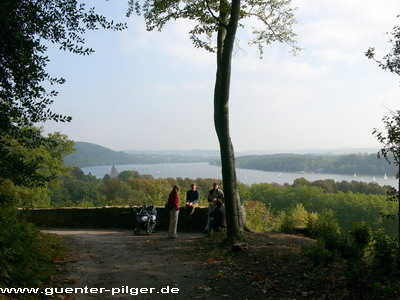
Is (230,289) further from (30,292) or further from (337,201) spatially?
(337,201)

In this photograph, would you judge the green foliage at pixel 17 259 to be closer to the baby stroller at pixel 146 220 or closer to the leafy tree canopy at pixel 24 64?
the leafy tree canopy at pixel 24 64

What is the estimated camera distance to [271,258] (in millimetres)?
7535

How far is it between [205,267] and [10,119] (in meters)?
4.60

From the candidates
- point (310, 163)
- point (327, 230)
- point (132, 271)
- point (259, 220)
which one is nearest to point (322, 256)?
point (327, 230)

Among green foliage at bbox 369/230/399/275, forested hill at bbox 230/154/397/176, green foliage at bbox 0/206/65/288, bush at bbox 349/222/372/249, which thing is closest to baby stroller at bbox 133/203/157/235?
green foliage at bbox 0/206/65/288

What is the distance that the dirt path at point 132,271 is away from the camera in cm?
573

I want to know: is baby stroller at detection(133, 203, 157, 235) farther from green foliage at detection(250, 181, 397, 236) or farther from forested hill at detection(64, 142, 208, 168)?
forested hill at detection(64, 142, 208, 168)

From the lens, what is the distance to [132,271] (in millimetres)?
7066

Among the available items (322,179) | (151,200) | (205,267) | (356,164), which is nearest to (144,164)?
(322,179)

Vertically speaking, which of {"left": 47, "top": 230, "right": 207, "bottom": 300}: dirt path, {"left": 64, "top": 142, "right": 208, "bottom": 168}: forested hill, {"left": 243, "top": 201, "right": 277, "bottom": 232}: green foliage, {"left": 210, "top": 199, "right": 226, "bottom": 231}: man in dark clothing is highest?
{"left": 64, "top": 142, "right": 208, "bottom": 168}: forested hill

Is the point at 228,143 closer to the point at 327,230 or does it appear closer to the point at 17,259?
the point at 327,230

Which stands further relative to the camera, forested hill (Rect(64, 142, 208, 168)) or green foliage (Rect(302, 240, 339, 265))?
forested hill (Rect(64, 142, 208, 168))

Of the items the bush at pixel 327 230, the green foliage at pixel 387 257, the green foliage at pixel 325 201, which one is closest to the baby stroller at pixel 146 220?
the bush at pixel 327 230

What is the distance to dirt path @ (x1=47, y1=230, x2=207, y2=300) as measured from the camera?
573 centimetres
